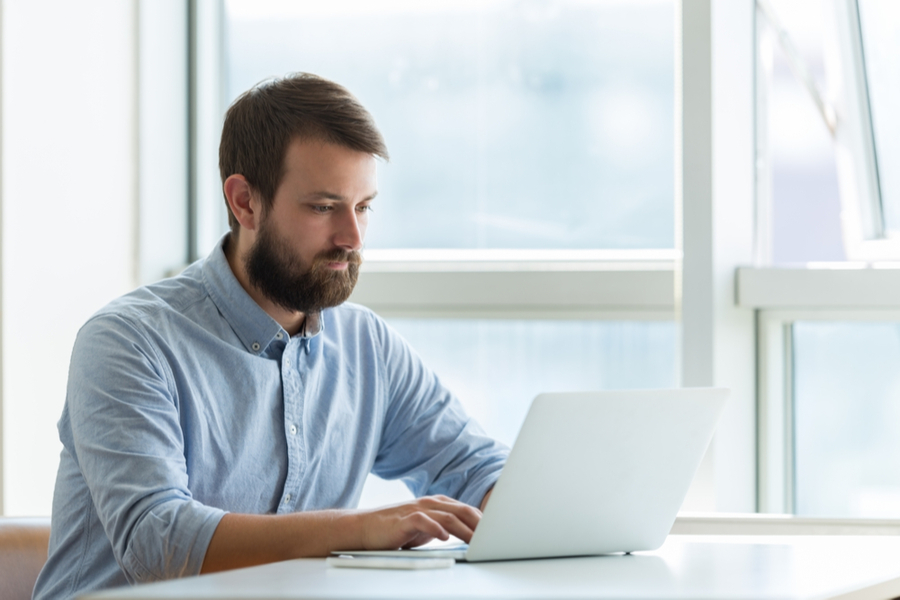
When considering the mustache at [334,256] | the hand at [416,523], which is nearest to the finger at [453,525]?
the hand at [416,523]

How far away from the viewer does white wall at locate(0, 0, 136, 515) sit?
7.94 feet

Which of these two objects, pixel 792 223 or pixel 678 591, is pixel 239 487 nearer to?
pixel 678 591

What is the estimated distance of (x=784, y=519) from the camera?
6.87 ft

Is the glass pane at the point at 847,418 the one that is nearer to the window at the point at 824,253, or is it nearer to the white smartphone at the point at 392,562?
the window at the point at 824,253

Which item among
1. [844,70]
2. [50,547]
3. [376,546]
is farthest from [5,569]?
[844,70]

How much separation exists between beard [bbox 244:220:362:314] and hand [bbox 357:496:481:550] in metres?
0.47

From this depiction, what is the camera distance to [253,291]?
1.62 metres

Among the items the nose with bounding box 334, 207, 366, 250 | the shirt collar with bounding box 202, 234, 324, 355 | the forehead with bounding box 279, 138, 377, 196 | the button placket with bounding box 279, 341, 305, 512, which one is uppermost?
the forehead with bounding box 279, 138, 377, 196

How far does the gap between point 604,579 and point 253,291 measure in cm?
80

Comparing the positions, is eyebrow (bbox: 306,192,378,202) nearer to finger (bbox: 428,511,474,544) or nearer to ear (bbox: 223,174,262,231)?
ear (bbox: 223,174,262,231)

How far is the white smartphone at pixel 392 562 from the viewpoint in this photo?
108 cm

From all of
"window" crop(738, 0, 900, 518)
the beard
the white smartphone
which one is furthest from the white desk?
"window" crop(738, 0, 900, 518)

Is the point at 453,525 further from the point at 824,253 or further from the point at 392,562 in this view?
the point at 824,253

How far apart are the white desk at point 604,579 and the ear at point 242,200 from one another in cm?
67
